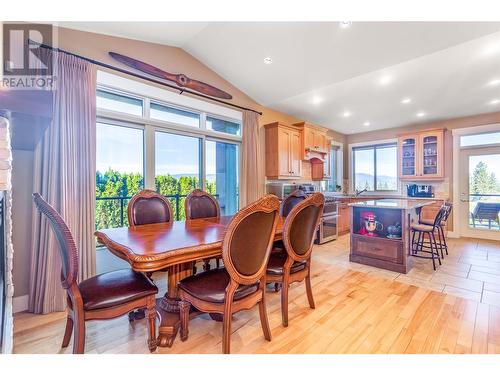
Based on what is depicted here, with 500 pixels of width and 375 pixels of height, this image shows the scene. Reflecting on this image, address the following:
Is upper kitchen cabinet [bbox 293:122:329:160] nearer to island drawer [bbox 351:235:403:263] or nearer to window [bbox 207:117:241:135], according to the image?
window [bbox 207:117:241:135]

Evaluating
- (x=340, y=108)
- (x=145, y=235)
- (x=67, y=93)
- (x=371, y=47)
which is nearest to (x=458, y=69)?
(x=371, y=47)

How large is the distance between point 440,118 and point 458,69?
95.4 inches

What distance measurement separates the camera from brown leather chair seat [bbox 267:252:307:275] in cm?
203

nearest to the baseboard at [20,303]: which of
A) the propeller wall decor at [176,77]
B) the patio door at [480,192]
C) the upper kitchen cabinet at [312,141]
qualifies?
the propeller wall decor at [176,77]

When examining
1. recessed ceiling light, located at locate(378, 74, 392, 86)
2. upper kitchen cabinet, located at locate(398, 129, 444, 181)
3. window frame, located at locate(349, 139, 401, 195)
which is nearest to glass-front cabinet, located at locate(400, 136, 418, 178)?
upper kitchen cabinet, located at locate(398, 129, 444, 181)

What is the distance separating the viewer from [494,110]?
4723 millimetres

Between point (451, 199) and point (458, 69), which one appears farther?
point (451, 199)

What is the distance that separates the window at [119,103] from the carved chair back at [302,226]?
240 centimetres

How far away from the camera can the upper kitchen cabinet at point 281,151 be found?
4539 millimetres

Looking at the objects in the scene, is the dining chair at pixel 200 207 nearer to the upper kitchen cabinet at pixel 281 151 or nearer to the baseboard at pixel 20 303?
the baseboard at pixel 20 303

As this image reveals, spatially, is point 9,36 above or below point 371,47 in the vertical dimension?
below

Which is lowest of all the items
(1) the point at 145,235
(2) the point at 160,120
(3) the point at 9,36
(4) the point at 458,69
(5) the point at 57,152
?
(1) the point at 145,235

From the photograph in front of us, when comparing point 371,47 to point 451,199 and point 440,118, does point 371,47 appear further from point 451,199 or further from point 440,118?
point 451,199
